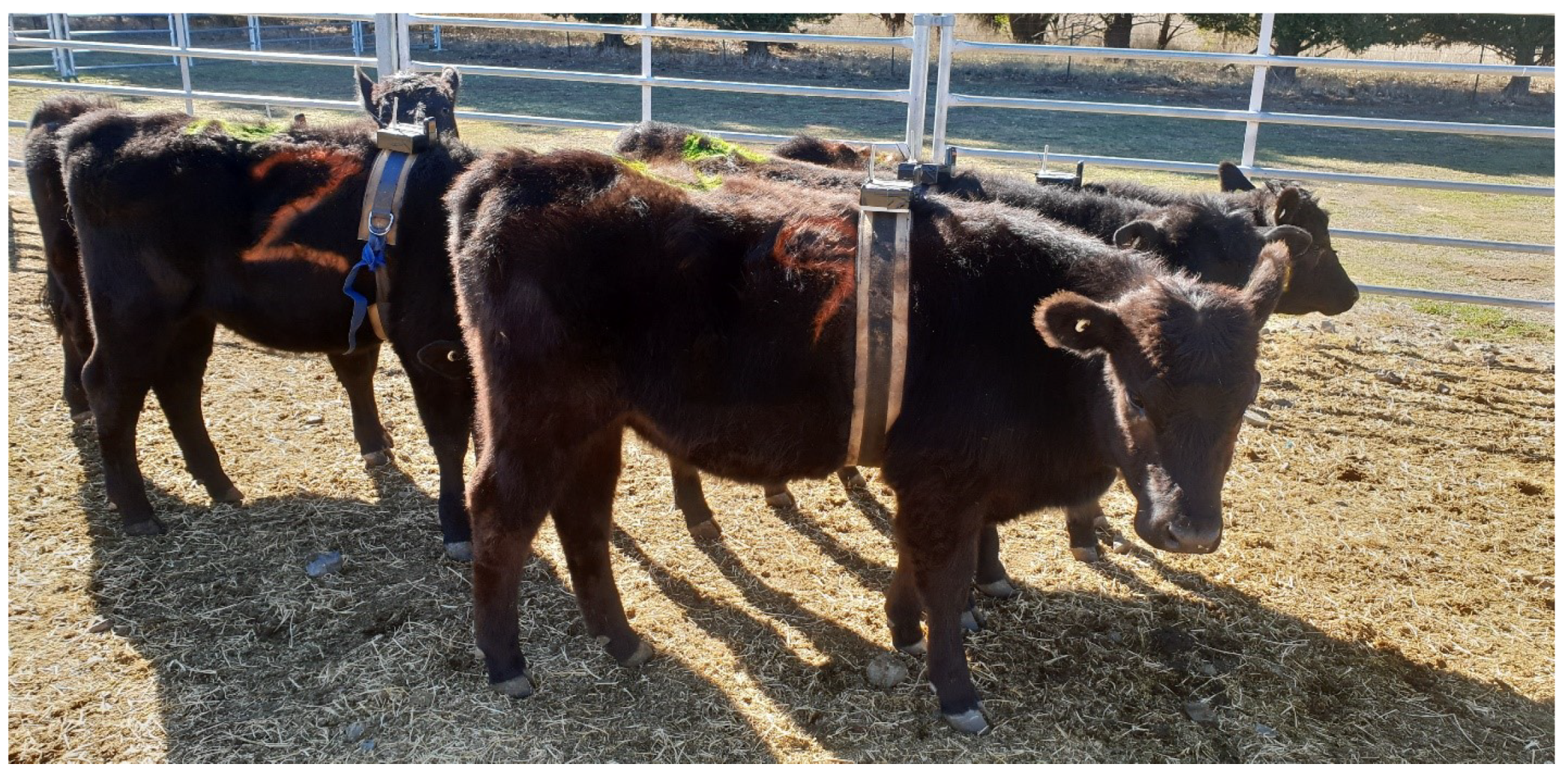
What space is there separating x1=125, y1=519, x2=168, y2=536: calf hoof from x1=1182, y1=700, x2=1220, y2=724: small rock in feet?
13.2

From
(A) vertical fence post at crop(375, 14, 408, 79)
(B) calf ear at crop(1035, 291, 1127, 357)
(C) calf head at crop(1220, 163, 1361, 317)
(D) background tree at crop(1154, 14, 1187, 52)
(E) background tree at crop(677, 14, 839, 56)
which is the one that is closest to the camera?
(B) calf ear at crop(1035, 291, 1127, 357)

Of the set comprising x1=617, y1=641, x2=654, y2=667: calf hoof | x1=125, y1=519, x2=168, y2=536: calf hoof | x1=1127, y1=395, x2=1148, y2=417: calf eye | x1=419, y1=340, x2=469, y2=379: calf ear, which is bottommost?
x1=617, y1=641, x2=654, y2=667: calf hoof

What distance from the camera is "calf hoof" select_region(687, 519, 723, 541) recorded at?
14.8 ft

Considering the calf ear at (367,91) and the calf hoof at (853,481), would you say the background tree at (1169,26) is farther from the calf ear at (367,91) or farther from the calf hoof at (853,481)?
the calf ear at (367,91)

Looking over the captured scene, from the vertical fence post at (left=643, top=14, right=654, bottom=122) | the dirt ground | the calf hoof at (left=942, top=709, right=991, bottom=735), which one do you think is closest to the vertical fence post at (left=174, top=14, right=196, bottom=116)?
the vertical fence post at (left=643, top=14, right=654, bottom=122)

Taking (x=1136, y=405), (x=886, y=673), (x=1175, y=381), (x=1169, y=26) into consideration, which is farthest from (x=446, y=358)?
(x=1169, y=26)

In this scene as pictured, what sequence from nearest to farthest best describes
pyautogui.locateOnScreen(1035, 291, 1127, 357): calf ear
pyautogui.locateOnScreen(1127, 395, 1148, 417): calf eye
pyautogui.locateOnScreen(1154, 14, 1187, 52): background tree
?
1. pyautogui.locateOnScreen(1035, 291, 1127, 357): calf ear
2. pyautogui.locateOnScreen(1127, 395, 1148, 417): calf eye
3. pyautogui.locateOnScreen(1154, 14, 1187, 52): background tree

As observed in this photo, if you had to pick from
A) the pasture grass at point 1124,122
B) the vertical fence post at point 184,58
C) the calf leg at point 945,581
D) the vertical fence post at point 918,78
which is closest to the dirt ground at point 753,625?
the calf leg at point 945,581

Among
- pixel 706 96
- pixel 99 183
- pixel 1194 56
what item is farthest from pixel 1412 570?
pixel 706 96

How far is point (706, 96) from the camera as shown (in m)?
21.1

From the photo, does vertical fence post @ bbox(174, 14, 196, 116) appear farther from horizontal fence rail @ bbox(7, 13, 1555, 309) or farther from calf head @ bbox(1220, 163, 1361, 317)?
calf head @ bbox(1220, 163, 1361, 317)

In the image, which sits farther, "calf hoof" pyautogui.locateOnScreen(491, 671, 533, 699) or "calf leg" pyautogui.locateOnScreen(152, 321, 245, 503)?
"calf leg" pyautogui.locateOnScreen(152, 321, 245, 503)

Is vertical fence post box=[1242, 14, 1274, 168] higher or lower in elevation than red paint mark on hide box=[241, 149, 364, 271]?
higher

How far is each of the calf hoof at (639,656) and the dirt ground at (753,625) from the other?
35mm
